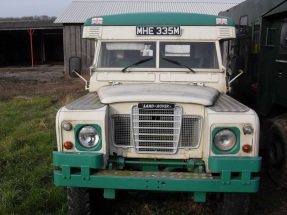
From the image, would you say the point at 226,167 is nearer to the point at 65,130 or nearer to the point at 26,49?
the point at 65,130

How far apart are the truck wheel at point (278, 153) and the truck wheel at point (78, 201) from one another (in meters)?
2.66

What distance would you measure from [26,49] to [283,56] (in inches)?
1315

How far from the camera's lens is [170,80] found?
15.3 ft

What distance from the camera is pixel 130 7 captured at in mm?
21641

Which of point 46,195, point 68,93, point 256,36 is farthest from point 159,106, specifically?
point 68,93

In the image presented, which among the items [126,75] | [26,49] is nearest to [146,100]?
[126,75]

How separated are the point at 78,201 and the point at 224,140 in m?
1.62

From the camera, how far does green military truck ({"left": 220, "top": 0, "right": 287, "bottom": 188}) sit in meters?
5.10

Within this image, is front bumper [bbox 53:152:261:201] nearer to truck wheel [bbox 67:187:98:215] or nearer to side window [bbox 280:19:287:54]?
truck wheel [bbox 67:187:98:215]

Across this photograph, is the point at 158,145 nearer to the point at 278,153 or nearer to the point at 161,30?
the point at 161,30

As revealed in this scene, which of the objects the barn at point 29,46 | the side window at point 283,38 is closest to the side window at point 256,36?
the side window at point 283,38

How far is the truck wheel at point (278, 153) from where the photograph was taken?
4934mm

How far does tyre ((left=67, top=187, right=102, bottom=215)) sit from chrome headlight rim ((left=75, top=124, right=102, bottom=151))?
18.5 inches

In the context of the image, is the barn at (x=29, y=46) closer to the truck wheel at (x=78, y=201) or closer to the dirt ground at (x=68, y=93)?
the dirt ground at (x=68, y=93)
